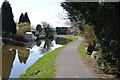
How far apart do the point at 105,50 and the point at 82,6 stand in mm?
2363

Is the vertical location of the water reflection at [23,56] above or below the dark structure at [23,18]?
below

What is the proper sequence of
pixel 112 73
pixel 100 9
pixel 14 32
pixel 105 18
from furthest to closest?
pixel 14 32 < pixel 112 73 < pixel 105 18 < pixel 100 9

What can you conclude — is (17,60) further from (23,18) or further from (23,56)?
(23,18)

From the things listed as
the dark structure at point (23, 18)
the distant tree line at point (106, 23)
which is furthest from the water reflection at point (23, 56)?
the dark structure at point (23, 18)

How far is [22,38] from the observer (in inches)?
1511

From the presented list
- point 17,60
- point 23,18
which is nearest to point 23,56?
point 17,60

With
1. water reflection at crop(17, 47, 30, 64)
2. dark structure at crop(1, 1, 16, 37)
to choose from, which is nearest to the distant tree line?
water reflection at crop(17, 47, 30, 64)

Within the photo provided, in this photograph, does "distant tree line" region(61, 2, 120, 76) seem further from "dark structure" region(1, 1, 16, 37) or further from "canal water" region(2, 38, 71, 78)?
"dark structure" region(1, 1, 16, 37)

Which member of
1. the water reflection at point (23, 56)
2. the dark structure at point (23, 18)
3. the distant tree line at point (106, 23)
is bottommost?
the water reflection at point (23, 56)

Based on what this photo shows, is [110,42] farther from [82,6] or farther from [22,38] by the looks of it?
[22,38]

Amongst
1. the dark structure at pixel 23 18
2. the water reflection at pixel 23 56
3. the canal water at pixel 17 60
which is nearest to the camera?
the canal water at pixel 17 60

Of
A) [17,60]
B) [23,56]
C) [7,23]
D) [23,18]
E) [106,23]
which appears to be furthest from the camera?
[23,18]

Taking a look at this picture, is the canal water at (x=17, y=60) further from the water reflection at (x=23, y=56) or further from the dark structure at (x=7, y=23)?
the dark structure at (x=7, y=23)

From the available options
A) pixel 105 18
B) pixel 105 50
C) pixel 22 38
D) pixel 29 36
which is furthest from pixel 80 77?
pixel 29 36
